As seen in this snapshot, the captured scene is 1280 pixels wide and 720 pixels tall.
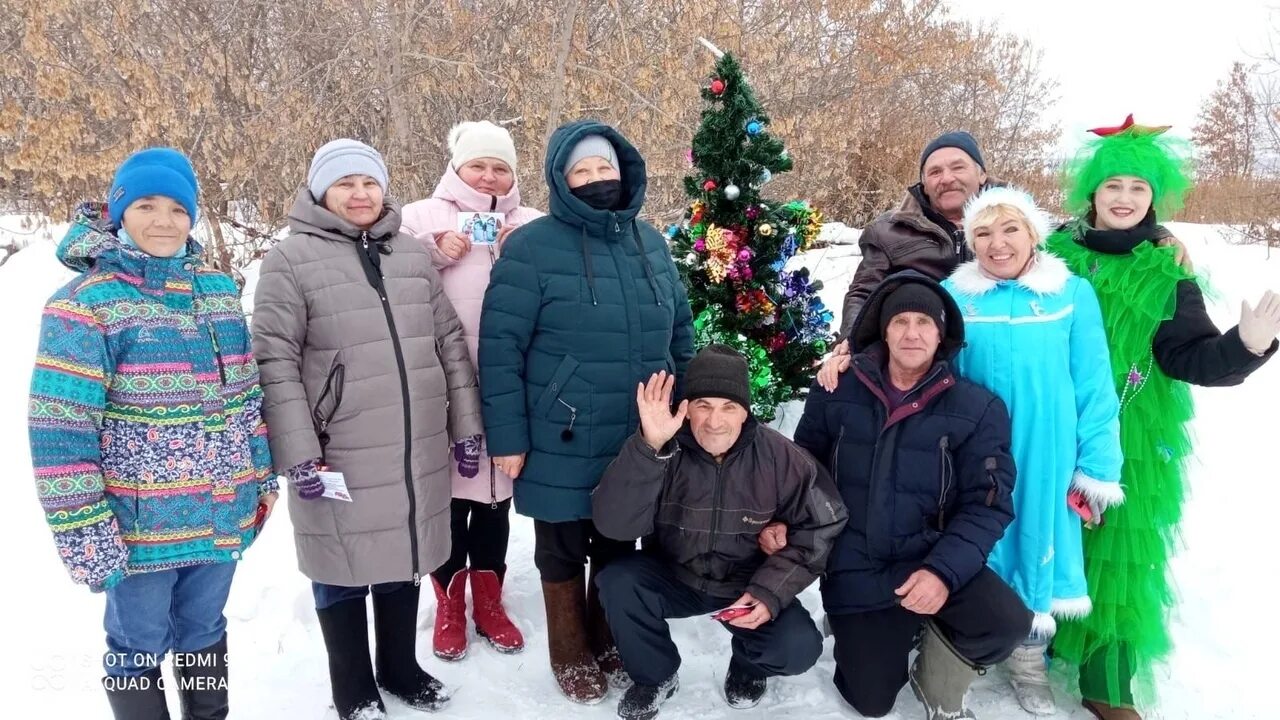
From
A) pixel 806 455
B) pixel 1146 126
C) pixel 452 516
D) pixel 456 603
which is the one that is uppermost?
pixel 1146 126

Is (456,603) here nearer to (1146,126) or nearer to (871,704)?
(871,704)

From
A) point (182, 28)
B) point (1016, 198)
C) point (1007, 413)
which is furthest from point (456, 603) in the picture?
point (182, 28)

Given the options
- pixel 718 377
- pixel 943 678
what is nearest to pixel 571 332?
pixel 718 377

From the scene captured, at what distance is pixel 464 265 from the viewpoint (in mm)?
3068

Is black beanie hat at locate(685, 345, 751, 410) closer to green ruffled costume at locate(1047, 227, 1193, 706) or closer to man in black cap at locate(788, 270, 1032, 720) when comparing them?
man in black cap at locate(788, 270, 1032, 720)

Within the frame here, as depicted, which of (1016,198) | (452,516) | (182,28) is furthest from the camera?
(182,28)

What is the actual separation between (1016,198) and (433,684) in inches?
117

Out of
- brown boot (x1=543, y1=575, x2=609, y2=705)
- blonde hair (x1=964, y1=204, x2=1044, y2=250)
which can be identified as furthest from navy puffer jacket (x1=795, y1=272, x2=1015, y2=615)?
brown boot (x1=543, y1=575, x2=609, y2=705)

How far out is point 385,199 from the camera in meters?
2.68

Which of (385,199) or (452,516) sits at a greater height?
(385,199)

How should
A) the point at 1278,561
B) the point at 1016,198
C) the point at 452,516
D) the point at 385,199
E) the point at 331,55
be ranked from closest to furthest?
the point at 385,199
the point at 1016,198
the point at 452,516
the point at 1278,561
the point at 331,55

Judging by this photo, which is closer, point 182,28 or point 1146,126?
point 1146,126

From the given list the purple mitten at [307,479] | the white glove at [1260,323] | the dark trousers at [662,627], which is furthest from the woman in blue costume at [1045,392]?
the purple mitten at [307,479]

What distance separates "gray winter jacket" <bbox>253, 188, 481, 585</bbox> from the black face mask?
0.66 metres
